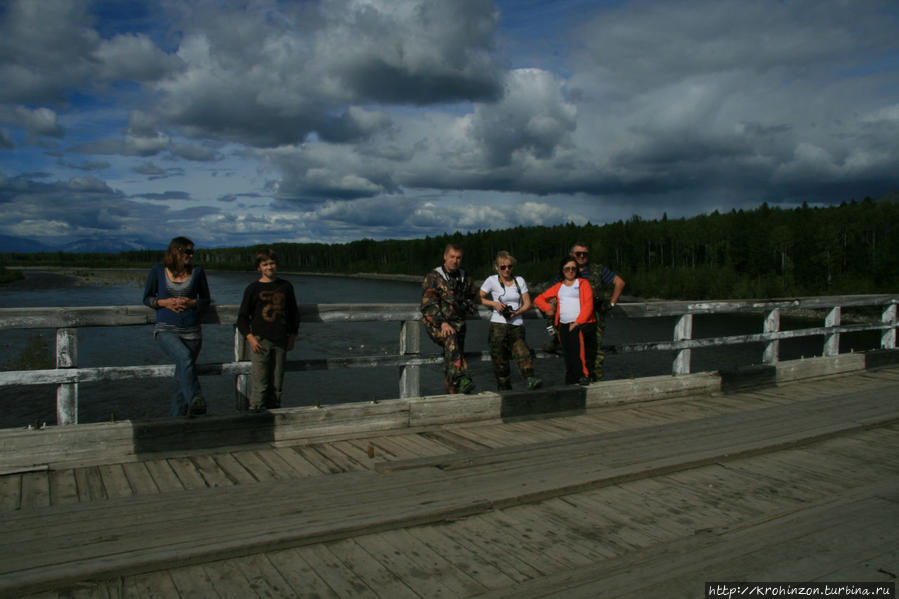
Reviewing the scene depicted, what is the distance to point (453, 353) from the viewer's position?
5.65 m

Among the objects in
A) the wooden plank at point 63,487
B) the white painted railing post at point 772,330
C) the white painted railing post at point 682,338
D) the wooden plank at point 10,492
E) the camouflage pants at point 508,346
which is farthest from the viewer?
the white painted railing post at point 772,330

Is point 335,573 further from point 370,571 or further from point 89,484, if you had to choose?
point 89,484

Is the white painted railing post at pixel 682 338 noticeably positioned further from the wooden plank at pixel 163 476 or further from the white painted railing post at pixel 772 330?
the wooden plank at pixel 163 476

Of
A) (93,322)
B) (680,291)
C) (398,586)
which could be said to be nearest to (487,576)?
(398,586)

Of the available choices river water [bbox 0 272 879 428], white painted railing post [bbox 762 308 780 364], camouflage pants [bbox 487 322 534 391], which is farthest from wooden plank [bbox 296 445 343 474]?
river water [bbox 0 272 879 428]

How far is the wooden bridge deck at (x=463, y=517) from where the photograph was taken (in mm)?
2781

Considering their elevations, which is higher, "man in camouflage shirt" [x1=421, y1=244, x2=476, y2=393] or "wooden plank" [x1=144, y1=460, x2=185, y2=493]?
"man in camouflage shirt" [x1=421, y1=244, x2=476, y2=393]

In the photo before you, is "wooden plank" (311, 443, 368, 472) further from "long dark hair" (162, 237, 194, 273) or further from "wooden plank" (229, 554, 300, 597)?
"long dark hair" (162, 237, 194, 273)

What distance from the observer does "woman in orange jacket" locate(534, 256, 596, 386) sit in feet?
20.1

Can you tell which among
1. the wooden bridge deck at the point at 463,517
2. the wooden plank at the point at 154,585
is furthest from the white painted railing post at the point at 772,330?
the wooden plank at the point at 154,585

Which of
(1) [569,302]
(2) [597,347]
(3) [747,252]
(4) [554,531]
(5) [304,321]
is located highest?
(3) [747,252]

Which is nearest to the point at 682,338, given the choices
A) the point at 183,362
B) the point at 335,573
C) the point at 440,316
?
the point at 440,316

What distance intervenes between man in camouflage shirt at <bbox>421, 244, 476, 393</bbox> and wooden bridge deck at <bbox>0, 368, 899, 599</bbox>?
0.63 m

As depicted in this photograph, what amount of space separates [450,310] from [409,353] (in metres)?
0.54
